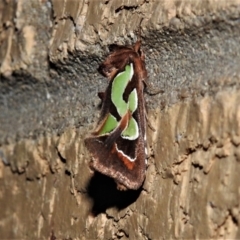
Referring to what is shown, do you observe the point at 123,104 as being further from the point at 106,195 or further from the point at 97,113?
the point at 106,195

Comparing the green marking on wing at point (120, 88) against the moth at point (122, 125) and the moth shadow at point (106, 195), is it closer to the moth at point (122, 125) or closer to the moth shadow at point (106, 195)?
the moth at point (122, 125)

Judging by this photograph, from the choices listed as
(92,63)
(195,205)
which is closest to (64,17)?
(92,63)

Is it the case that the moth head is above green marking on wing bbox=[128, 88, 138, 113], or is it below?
below

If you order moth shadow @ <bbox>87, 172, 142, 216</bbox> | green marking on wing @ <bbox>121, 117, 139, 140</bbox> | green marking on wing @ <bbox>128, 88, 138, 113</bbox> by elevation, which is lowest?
moth shadow @ <bbox>87, 172, 142, 216</bbox>

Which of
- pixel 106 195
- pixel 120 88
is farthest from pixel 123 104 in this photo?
pixel 106 195

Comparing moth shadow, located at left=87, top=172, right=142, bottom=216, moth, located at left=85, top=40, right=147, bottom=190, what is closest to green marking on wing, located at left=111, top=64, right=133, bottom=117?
moth, located at left=85, top=40, right=147, bottom=190

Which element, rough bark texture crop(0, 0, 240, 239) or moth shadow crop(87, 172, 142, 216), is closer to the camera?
rough bark texture crop(0, 0, 240, 239)

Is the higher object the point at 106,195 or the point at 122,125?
the point at 122,125

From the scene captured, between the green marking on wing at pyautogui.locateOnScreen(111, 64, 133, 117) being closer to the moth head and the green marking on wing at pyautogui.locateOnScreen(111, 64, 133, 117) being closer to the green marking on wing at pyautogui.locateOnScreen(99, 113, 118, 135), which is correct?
the green marking on wing at pyautogui.locateOnScreen(99, 113, 118, 135)
